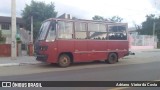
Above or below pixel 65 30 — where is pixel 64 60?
below

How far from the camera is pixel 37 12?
48188mm

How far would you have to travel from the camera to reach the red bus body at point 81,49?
17859 mm

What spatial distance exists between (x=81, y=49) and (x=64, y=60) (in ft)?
5.07

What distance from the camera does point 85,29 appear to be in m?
19.3

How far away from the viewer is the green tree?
48125mm

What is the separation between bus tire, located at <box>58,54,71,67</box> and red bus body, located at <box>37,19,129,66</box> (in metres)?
0.21

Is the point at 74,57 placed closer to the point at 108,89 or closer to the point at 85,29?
the point at 85,29

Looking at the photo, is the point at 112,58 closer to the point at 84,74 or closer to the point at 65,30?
the point at 65,30

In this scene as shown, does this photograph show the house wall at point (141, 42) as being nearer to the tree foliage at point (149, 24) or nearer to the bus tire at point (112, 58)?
the tree foliage at point (149, 24)

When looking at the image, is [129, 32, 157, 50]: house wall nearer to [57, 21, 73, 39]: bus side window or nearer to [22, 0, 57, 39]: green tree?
[22, 0, 57, 39]: green tree

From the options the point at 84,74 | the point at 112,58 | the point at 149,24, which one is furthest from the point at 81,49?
the point at 149,24

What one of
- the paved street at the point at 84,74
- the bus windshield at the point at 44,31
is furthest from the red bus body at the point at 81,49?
the paved street at the point at 84,74

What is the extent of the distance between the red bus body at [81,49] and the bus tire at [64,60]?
0.21 m

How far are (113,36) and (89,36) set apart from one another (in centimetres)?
231
